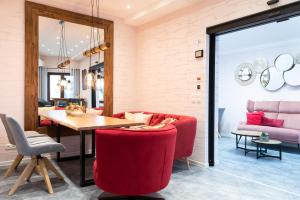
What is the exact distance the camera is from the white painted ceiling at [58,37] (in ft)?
12.9

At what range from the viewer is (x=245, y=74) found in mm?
6500

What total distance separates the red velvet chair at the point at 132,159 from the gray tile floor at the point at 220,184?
0.58 m

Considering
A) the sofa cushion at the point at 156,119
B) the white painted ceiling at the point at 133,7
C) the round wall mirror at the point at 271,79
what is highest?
the white painted ceiling at the point at 133,7

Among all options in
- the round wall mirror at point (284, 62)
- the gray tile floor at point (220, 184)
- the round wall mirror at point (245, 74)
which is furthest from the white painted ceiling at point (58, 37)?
the round wall mirror at point (284, 62)

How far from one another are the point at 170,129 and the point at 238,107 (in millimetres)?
5131

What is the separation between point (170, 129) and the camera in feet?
7.14

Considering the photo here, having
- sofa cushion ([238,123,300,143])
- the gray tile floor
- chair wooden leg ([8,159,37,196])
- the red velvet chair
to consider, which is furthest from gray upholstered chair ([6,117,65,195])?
sofa cushion ([238,123,300,143])

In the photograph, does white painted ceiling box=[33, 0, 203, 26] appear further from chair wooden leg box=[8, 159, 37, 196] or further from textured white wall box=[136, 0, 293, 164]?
chair wooden leg box=[8, 159, 37, 196]

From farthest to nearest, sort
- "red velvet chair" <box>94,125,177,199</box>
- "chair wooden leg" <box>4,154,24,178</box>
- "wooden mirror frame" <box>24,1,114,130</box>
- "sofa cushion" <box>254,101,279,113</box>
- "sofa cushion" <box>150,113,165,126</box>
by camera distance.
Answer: "sofa cushion" <box>254,101,279,113</box>, "sofa cushion" <box>150,113,165,126</box>, "wooden mirror frame" <box>24,1,114,130</box>, "chair wooden leg" <box>4,154,24,178</box>, "red velvet chair" <box>94,125,177,199</box>

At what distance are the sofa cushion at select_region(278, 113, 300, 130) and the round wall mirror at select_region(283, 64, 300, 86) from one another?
0.78m

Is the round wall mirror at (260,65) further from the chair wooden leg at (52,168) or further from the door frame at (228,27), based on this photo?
the chair wooden leg at (52,168)

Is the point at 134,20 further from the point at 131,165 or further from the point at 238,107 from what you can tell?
the point at 238,107

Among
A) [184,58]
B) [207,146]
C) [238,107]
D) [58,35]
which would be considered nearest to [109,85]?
[58,35]

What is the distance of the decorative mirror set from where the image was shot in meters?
5.51
